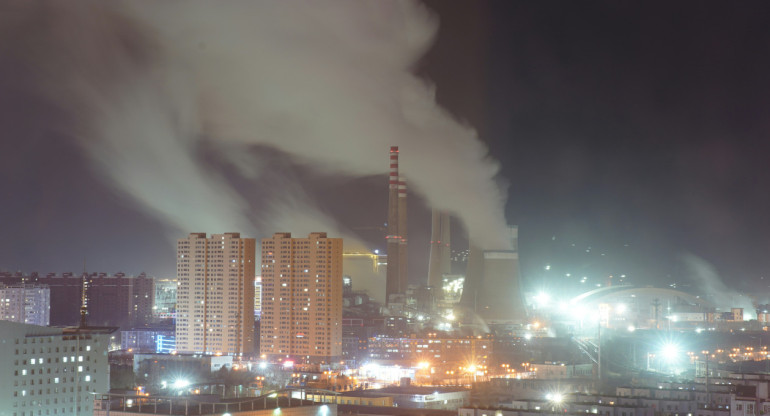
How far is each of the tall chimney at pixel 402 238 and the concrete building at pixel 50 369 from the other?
1351 centimetres

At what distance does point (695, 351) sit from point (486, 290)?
12.2 feet

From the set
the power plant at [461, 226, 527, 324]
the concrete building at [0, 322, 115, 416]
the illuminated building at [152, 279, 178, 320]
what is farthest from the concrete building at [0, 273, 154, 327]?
the concrete building at [0, 322, 115, 416]

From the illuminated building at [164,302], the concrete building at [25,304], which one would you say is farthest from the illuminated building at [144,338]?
the illuminated building at [164,302]

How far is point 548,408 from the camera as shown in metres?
8.98

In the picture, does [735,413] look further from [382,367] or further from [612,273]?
[612,273]

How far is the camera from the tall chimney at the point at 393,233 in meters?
21.9

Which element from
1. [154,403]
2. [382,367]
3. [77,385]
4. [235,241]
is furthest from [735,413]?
[235,241]

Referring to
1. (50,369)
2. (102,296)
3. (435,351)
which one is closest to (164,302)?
(102,296)

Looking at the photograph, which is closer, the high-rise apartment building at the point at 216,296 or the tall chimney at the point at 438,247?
the high-rise apartment building at the point at 216,296

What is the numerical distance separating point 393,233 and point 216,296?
235 inches

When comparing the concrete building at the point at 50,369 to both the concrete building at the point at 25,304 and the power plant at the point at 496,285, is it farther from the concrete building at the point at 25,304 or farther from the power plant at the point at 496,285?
the concrete building at the point at 25,304

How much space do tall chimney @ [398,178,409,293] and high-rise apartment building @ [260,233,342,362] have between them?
5.11m

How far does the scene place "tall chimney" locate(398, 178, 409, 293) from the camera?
73.9 feet

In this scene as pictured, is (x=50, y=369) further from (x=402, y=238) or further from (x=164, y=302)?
(x=164, y=302)
